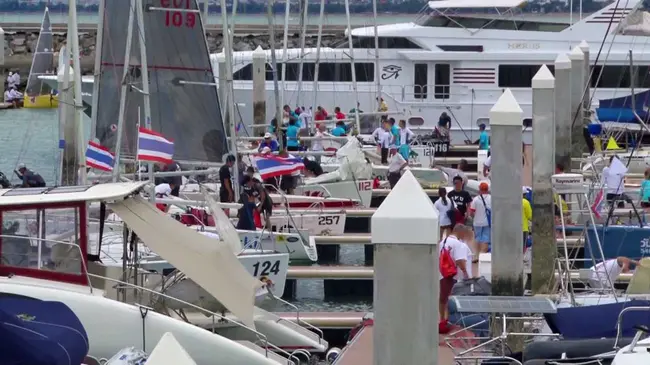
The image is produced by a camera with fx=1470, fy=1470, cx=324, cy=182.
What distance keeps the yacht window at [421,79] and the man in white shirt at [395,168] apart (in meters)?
10.5

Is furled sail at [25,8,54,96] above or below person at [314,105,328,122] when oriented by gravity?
above

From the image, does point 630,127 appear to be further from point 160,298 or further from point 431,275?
point 431,275

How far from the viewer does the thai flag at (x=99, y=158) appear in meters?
19.3

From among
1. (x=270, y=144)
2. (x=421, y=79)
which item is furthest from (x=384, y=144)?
(x=421, y=79)

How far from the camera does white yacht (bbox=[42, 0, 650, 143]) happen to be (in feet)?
123

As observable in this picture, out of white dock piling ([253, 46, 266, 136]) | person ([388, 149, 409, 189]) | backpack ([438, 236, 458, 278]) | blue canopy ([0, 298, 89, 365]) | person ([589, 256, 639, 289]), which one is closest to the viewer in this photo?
blue canopy ([0, 298, 89, 365])

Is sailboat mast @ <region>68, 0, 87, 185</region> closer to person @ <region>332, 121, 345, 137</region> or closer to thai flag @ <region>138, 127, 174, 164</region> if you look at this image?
thai flag @ <region>138, 127, 174, 164</region>

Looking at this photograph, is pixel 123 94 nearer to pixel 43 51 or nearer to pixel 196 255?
pixel 196 255

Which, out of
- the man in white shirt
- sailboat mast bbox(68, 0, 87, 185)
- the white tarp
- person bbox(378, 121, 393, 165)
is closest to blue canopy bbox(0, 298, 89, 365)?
the white tarp

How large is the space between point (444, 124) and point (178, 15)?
13.6m

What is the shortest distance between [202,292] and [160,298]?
0.41 meters

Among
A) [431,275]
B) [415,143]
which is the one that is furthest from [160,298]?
[415,143]

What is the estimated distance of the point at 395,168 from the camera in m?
27.0

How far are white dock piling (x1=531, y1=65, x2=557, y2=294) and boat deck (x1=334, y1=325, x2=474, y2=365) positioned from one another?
2810 mm
